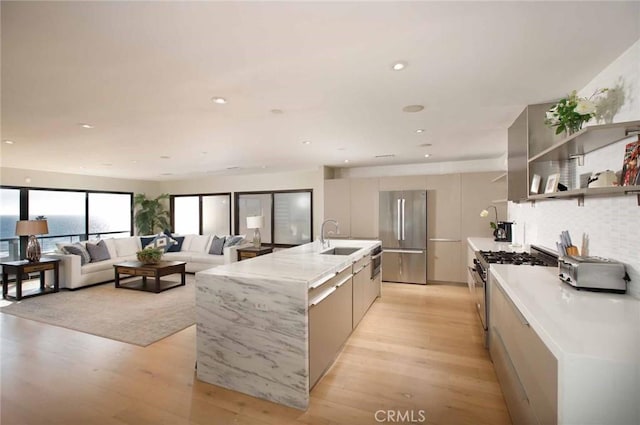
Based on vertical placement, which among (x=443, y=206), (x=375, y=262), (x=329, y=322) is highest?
(x=443, y=206)

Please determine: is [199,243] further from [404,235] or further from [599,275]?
[599,275]

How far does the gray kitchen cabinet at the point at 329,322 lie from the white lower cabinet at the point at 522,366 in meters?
1.29

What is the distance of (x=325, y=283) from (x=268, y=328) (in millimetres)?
572

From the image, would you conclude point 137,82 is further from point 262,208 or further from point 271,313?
point 262,208

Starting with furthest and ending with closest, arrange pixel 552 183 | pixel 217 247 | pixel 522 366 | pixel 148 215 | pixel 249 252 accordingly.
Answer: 1. pixel 148 215
2. pixel 217 247
3. pixel 249 252
4. pixel 552 183
5. pixel 522 366

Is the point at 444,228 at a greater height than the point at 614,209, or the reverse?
the point at 614,209

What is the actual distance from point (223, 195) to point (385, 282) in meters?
5.17

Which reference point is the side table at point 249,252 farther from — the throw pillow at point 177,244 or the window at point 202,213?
the window at point 202,213

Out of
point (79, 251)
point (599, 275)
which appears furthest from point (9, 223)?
point (599, 275)

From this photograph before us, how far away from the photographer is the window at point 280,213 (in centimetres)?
732

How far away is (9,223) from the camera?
19.7 ft

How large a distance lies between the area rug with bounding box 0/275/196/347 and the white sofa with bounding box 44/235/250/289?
26 centimetres

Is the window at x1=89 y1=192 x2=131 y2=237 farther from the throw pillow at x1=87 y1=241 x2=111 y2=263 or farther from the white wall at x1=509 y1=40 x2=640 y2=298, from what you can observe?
the white wall at x1=509 y1=40 x2=640 y2=298

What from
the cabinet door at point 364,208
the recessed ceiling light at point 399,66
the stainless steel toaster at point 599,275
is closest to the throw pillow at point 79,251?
the cabinet door at point 364,208
